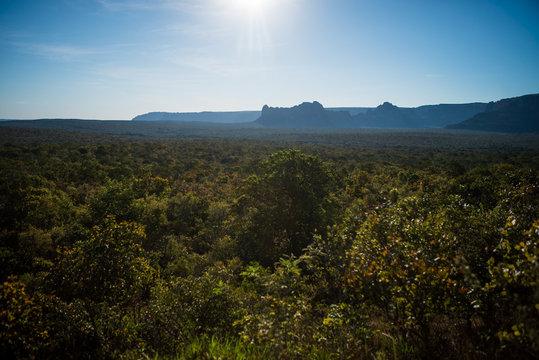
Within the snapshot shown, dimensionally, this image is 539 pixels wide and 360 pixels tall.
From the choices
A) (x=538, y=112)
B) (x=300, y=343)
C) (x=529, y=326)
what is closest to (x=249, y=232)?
(x=300, y=343)

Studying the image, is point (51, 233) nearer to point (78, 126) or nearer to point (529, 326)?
point (529, 326)

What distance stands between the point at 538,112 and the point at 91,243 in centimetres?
29515

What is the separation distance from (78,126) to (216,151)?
131 metres

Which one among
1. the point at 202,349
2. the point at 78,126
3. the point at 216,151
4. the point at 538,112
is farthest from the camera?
the point at 538,112

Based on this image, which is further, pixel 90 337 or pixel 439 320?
pixel 90 337

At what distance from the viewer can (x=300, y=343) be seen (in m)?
5.30

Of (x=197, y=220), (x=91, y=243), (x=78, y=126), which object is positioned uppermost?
(x=78, y=126)

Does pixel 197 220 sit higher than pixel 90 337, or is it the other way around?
pixel 90 337

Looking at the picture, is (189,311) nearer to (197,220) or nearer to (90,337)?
(90,337)

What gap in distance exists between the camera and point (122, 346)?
641cm

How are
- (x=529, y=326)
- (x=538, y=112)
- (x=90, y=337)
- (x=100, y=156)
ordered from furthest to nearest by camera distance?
(x=538, y=112) < (x=100, y=156) < (x=90, y=337) < (x=529, y=326)

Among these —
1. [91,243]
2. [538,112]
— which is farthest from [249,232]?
[538,112]

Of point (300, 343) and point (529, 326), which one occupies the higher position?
point (529, 326)

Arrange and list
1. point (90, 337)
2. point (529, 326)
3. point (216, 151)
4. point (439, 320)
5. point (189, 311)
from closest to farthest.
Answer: point (529, 326), point (439, 320), point (90, 337), point (189, 311), point (216, 151)
